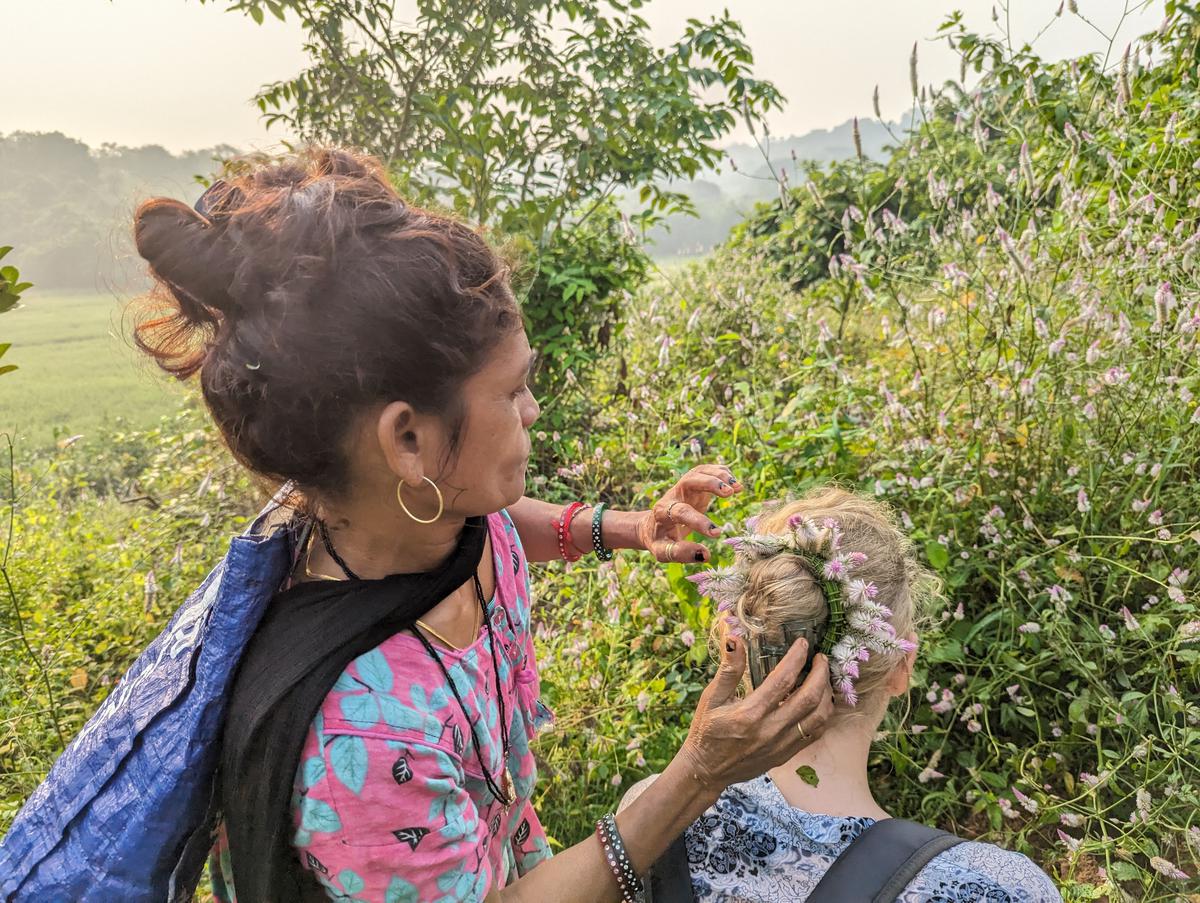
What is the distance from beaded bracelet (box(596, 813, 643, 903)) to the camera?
1232mm

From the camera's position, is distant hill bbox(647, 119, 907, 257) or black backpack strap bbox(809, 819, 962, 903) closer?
black backpack strap bbox(809, 819, 962, 903)

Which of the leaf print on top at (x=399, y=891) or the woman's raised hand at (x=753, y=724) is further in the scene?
the woman's raised hand at (x=753, y=724)

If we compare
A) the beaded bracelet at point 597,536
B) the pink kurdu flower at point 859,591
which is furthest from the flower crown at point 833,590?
the beaded bracelet at point 597,536

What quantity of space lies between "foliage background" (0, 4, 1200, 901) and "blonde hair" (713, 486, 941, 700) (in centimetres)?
59

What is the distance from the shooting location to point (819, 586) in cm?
150

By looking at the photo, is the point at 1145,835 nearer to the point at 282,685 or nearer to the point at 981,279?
the point at 981,279

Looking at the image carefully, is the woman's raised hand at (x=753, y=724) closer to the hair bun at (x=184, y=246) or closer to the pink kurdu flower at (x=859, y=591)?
the pink kurdu flower at (x=859, y=591)

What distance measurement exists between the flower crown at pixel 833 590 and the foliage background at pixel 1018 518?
0.75m

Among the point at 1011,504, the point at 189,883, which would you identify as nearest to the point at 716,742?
the point at 189,883

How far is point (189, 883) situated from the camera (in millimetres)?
1142

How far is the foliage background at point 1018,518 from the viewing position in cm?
207

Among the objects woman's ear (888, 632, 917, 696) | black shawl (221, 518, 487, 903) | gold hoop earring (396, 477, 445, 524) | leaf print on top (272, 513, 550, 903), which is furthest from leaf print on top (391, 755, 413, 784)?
woman's ear (888, 632, 917, 696)

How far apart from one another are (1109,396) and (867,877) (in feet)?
5.25

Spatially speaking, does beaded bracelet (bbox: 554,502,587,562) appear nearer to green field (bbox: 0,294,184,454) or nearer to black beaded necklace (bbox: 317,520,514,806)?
black beaded necklace (bbox: 317,520,514,806)
